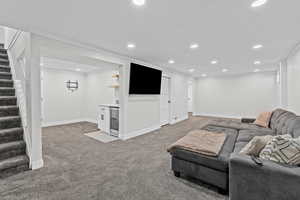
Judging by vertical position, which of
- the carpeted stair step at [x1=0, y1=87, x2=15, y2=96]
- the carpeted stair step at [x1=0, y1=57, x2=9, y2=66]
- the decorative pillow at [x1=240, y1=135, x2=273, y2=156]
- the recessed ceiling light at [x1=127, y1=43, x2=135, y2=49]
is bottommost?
the decorative pillow at [x1=240, y1=135, x2=273, y2=156]

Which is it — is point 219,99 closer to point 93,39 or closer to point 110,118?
point 110,118

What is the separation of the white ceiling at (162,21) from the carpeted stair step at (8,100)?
1569 millimetres

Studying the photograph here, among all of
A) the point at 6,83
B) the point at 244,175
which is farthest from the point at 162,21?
the point at 6,83

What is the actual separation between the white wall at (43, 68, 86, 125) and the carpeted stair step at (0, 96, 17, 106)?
2.73 meters

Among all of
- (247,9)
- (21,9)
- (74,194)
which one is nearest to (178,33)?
(247,9)

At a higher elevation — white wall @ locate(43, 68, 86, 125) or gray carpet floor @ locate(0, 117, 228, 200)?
white wall @ locate(43, 68, 86, 125)

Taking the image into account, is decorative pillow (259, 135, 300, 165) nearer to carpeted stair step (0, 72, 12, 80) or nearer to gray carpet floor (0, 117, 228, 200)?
gray carpet floor (0, 117, 228, 200)

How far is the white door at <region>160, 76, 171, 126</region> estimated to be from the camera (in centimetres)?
582

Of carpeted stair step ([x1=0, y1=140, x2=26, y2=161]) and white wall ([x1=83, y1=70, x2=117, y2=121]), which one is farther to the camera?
white wall ([x1=83, y1=70, x2=117, y2=121])

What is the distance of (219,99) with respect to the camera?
26.5 feet

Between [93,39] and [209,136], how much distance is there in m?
2.85

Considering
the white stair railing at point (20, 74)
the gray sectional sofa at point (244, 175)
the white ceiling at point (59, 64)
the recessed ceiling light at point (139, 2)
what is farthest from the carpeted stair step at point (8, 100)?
the gray sectional sofa at point (244, 175)

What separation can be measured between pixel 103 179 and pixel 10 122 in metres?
2.15

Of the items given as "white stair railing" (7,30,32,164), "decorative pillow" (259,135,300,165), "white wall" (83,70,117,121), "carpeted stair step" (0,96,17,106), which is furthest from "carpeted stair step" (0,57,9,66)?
"decorative pillow" (259,135,300,165)
